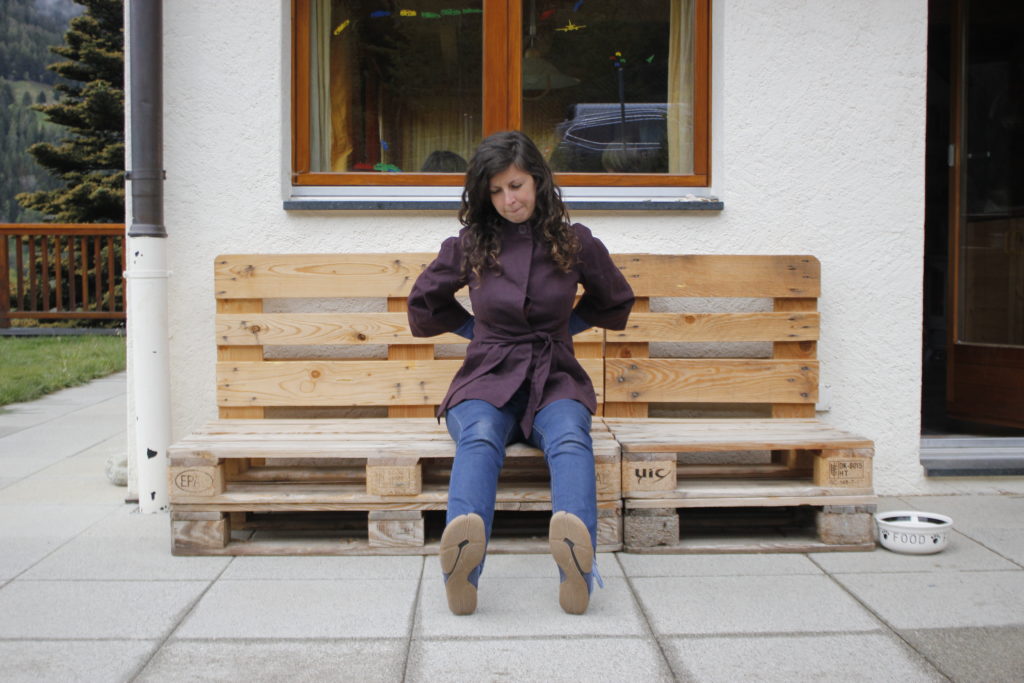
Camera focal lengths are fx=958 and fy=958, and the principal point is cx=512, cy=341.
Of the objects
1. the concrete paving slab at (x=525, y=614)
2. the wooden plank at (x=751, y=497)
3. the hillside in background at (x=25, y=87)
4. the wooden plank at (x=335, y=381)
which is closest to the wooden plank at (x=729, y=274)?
the wooden plank at (x=335, y=381)

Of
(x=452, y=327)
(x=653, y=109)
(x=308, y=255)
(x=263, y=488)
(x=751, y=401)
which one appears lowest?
(x=263, y=488)

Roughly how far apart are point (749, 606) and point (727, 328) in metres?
1.51

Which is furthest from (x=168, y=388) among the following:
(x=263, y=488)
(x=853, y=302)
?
(x=853, y=302)

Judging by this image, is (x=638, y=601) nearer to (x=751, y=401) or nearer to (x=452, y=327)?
(x=452, y=327)

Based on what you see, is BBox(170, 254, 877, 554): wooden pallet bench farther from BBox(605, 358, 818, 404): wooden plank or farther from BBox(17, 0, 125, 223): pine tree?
BBox(17, 0, 125, 223): pine tree

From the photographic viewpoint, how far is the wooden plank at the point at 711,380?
13.6ft

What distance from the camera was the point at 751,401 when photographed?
416cm

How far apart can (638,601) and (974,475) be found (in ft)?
7.65

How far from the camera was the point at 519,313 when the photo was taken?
328 cm

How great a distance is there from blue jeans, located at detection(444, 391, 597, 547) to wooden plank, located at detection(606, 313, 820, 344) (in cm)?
97

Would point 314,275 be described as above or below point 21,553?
above

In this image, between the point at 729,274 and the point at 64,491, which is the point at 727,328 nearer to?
the point at 729,274

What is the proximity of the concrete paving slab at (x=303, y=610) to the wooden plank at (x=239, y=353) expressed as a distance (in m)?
1.12

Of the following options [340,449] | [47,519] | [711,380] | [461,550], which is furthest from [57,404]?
[461,550]
